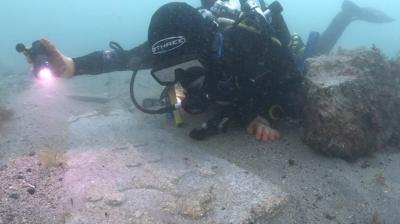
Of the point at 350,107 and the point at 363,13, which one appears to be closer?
the point at 350,107

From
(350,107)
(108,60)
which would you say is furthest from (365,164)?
(108,60)

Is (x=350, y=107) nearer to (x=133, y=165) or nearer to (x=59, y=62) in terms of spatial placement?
(x=133, y=165)

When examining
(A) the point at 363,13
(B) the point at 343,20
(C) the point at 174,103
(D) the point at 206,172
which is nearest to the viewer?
(D) the point at 206,172

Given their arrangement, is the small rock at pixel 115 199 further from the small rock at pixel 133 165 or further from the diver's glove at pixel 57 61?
the diver's glove at pixel 57 61

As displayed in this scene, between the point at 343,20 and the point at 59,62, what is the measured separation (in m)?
10.2

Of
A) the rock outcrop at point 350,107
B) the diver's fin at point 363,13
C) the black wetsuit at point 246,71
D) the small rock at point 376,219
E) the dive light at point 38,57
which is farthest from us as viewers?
the diver's fin at point 363,13

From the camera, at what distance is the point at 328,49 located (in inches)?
456

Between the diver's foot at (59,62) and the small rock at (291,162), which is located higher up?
the diver's foot at (59,62)

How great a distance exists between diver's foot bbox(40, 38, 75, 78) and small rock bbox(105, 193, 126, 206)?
2.34 meters

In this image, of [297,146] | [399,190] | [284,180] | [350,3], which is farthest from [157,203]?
[350,3]

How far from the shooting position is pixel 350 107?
4680mm

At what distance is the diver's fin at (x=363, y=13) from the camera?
12562mm

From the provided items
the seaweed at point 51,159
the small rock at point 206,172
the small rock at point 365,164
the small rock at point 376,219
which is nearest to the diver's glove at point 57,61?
the seaweed at point 51,159

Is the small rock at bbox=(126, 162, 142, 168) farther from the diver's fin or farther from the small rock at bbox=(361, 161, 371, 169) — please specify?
the diver's fin
